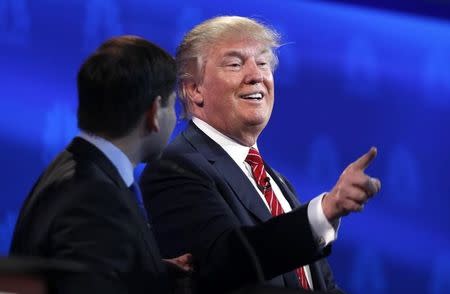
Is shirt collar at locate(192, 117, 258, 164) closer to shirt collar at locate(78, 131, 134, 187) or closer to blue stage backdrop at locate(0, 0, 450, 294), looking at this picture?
blue stage backdrop at locate(0, 0, 450, 294)

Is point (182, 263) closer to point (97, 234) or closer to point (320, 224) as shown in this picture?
point (320, 224)

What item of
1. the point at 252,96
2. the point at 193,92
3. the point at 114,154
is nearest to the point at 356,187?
the point at 114,154

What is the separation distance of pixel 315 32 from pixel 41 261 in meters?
2.51

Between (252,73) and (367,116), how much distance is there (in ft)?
3.43

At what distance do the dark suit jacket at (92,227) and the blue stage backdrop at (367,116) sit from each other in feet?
5.18

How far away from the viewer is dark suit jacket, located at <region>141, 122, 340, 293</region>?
2.10m

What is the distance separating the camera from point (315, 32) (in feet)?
11.8

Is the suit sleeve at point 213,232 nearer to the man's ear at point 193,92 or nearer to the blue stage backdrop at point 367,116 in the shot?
the man's ear at point 193,92

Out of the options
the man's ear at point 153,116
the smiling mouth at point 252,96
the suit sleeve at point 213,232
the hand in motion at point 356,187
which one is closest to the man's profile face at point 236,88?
the smiling mouth at point 252,96

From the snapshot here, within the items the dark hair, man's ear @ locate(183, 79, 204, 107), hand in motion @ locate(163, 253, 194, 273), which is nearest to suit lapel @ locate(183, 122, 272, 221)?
man's ear @ locate(183, 79, 204, 107)

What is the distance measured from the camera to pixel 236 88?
2.68 metres

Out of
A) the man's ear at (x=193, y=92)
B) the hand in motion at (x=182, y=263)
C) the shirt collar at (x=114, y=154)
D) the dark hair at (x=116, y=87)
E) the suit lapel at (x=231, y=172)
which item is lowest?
the hand in motion at (x=182, y=263)

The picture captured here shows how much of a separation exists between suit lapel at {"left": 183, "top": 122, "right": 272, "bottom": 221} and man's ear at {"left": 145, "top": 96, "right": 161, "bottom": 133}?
619 millimetres

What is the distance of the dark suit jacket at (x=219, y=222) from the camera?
82.7 inches
